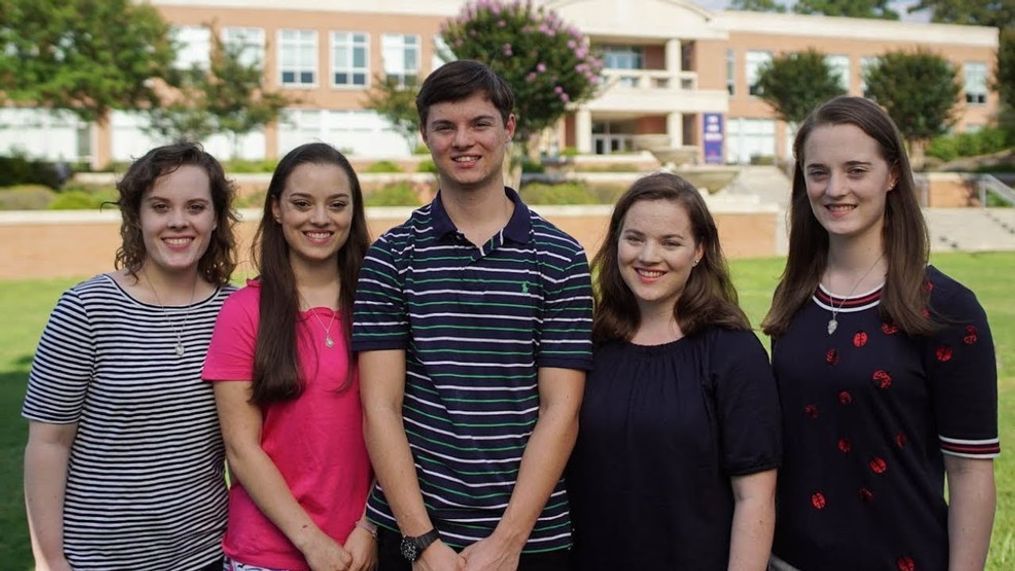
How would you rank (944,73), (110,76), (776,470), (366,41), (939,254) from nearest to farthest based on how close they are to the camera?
(776,470) < (939,254) < (110,76) < (944,73) < (366,41)

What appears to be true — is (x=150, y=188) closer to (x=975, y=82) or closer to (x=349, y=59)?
(x=349, y=59)

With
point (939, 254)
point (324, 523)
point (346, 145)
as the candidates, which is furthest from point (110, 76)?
point (324, 523)

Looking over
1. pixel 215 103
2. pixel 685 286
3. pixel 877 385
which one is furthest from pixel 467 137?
pixel 215 103

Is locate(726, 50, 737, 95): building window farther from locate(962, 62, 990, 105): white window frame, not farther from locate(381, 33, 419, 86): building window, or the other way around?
locate(381, 33, 419, 86): building window

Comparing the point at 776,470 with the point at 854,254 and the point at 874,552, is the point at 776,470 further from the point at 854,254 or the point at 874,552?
the point at 854,254

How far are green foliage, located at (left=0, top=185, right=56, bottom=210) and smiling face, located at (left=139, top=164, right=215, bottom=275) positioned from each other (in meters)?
20.0

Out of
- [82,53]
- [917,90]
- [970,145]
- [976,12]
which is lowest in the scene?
[970,145]

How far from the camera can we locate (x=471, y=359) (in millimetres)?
2516

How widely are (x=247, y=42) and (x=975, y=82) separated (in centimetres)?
4167

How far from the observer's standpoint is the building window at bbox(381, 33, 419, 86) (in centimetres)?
4397

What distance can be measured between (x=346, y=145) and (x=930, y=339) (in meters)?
42.9

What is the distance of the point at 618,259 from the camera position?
109 inches

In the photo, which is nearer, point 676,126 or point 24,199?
point 24,199

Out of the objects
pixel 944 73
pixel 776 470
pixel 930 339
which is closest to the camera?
pixel 930 339
